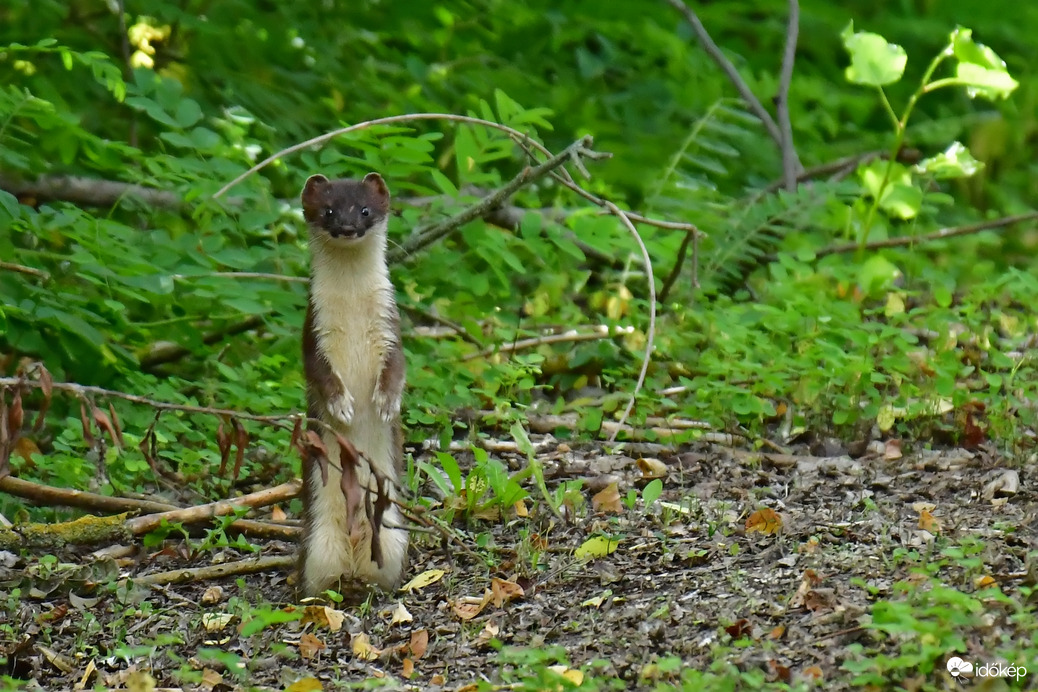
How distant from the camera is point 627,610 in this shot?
420 cm

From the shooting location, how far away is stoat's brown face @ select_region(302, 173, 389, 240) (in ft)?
15.7

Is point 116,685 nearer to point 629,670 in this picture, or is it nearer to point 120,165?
point 629,670

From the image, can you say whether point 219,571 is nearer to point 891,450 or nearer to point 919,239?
point 891,450

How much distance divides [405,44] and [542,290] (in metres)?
2.50

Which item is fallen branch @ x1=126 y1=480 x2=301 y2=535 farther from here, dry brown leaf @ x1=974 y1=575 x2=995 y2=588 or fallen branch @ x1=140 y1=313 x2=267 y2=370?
dry brown leaf @ x1=974 y1=575 x2=995 y2=588

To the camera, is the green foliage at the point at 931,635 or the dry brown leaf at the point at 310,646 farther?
the dry brown leaf at the point at 310,646

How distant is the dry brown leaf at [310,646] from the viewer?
4156 millimetres

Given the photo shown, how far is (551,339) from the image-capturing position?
6457mm

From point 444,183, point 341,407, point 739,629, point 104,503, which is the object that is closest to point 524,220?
point 444,183

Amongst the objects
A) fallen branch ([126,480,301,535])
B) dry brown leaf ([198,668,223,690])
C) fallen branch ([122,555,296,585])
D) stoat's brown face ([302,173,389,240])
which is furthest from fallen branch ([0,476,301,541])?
stoat's brown face ([302,173,389,240])

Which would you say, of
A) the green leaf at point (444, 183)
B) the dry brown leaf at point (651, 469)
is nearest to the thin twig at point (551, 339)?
the green leaf at point (444, 183)

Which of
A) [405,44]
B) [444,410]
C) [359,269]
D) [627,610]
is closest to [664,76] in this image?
[405,44]

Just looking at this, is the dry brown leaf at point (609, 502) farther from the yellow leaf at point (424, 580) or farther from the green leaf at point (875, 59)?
the green leaf at point (875, 59)

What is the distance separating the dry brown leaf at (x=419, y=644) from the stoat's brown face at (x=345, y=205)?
1455 millimetres
